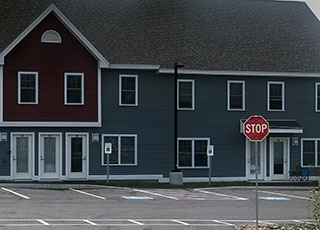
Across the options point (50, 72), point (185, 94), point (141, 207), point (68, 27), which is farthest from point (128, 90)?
point (141, 207)

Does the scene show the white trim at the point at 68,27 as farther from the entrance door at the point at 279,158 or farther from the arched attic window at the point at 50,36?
the entrance door at the point at 279,158

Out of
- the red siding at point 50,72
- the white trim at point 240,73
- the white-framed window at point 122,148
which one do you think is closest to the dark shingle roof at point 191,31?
the white trim at point 240,73

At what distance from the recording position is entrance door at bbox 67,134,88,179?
36156 mm

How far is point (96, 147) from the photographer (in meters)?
36.5

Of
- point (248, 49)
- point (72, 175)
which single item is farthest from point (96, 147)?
point (248, 49)

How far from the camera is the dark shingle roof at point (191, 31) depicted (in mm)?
38594

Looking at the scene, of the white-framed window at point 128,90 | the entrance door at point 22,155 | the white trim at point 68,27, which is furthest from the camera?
the white-framed window at point 128,90

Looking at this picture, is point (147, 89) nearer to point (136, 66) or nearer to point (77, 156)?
point (136, 66)

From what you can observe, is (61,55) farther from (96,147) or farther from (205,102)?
(205,102)

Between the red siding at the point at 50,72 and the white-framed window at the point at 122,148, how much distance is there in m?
1.48

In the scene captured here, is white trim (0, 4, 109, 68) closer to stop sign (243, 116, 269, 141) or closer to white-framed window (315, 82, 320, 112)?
white-framed window (315, 82, 320, 112)

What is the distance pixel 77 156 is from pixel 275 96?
38.4 feet

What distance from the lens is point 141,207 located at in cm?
2439

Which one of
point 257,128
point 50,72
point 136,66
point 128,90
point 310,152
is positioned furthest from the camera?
point 310,152
